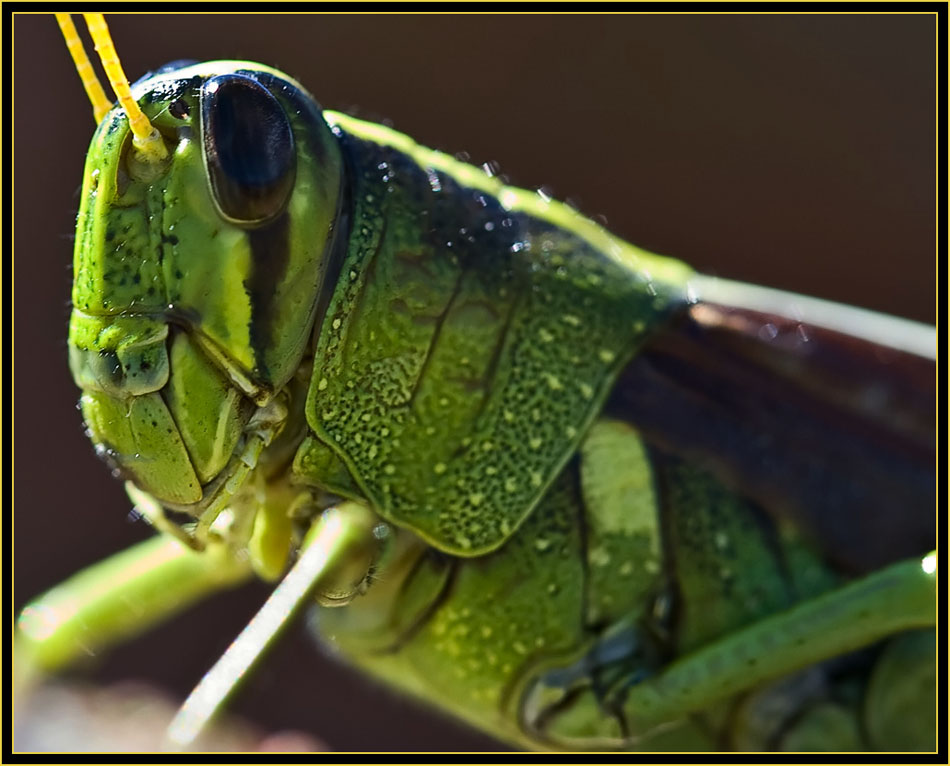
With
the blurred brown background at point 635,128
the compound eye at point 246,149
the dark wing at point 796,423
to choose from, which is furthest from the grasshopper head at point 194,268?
the blurred brown background at point 635,128

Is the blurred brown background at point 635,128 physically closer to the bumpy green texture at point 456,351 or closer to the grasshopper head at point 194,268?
the bumpy green texture at point 456,351

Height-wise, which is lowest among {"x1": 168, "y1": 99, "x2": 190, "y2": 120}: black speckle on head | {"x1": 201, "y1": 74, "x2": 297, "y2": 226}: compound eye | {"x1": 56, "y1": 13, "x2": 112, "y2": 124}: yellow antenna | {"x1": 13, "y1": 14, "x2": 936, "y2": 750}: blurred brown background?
{"x1": 13, "y1": 14, "x2": 936, "y2": 750}: blurred brown background

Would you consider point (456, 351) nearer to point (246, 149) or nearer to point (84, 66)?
point (246, 149)

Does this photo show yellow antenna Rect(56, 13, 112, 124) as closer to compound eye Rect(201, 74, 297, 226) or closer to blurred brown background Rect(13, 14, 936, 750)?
compound eye Rect(201, 74, 297, 226)

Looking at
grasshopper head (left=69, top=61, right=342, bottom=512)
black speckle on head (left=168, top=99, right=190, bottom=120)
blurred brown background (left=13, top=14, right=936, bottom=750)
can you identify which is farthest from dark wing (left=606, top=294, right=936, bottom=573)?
blurred brown background (left=13, top=14, right=936, bottom=750)

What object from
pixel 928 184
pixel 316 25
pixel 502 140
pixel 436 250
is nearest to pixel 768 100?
pixel 928 184
